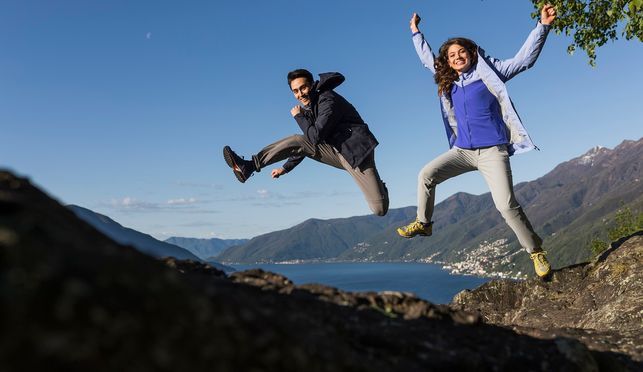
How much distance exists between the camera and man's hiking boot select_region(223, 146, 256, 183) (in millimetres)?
12243

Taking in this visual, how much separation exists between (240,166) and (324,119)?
106 inches

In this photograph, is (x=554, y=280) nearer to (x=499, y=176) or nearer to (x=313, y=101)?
(x=499, y=176)

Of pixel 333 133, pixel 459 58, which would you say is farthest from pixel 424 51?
pixel 333 133

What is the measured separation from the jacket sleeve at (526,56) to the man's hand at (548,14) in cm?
10

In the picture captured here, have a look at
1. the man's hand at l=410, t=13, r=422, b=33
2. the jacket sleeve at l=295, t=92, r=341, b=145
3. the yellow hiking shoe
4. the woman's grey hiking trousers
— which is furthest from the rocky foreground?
the man's hand at l=410, t=13, r=422, b=33

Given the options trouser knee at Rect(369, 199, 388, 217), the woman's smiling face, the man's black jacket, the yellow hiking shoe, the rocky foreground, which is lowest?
the yellow hiking shoe

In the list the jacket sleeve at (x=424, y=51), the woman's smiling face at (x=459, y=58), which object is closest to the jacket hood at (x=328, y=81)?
the jacket sleeve at (x=424, y=51)

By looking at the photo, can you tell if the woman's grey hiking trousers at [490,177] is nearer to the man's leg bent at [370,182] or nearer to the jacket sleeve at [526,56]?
the man's leg bent at [370,182]

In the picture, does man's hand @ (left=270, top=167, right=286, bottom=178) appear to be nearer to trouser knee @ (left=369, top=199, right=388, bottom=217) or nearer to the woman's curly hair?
trouser knee @ (left=369, top=199, right=388, bottom=217)

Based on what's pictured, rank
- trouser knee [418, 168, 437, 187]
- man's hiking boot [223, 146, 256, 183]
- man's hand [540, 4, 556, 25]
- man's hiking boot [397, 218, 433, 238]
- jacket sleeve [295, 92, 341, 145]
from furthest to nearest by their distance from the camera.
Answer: man's hiking boot [223, 146, 256, 183]
man's hiking boot [397, 218, 433, 238]
jacket sleeve [295, 92, 341, 145]
trouser knee [418, 168, 437, 187]
man's hand [540, 4, 556, 25]

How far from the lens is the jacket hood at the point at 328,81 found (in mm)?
11211

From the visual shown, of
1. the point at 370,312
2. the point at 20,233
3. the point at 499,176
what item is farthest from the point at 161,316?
the point at 499,176

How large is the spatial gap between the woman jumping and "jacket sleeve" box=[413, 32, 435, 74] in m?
0.08

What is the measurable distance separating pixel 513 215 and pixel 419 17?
16.9ft
